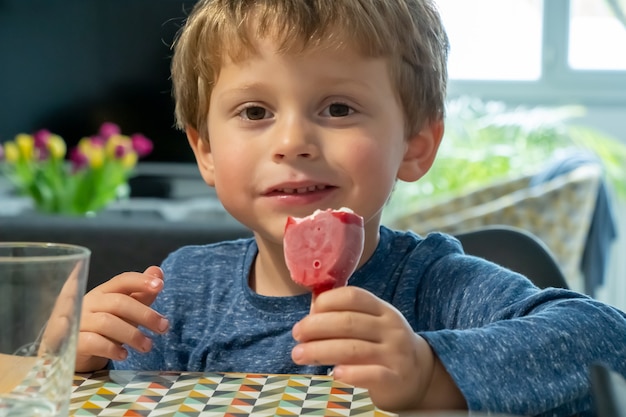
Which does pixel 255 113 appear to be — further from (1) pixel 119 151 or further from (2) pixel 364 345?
(1) pixel 119 151

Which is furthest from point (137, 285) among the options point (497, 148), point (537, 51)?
point (537, 51)

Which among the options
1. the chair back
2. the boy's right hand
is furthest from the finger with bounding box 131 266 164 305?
the chair back

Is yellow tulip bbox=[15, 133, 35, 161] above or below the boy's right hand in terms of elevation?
below

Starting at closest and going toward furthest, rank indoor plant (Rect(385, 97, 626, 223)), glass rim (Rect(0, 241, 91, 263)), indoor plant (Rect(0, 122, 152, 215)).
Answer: glass rim (Rect(0, 241, 91, 263))
indoor plant (Rect(0, 122, 152, 215))
indoor plant (Rect(385, 97, 626, 223))

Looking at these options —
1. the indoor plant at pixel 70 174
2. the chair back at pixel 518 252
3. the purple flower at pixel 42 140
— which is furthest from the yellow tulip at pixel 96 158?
the chair back at pixel 518 252

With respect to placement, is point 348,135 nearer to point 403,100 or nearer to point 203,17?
point 403,100

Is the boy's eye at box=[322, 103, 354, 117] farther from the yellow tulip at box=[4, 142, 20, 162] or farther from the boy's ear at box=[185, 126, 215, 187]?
the yellow tulip at box=[4, 142, 20, 162]

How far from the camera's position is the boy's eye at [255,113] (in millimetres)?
1201

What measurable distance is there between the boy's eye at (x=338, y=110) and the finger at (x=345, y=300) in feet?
1.32

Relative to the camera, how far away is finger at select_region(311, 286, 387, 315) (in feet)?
2.65

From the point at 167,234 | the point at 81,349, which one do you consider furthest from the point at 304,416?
the point at 167,234

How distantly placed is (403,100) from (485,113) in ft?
11.9

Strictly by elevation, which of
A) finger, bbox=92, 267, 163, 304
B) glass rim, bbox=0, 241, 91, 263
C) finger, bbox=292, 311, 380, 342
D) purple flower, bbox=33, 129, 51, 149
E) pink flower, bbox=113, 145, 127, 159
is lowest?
pink flower, bbox=113, 145, 127, 159

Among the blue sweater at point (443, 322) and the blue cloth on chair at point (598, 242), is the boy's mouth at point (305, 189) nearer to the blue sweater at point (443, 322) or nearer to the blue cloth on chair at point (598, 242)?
the blue sweater at point (443, 322)
